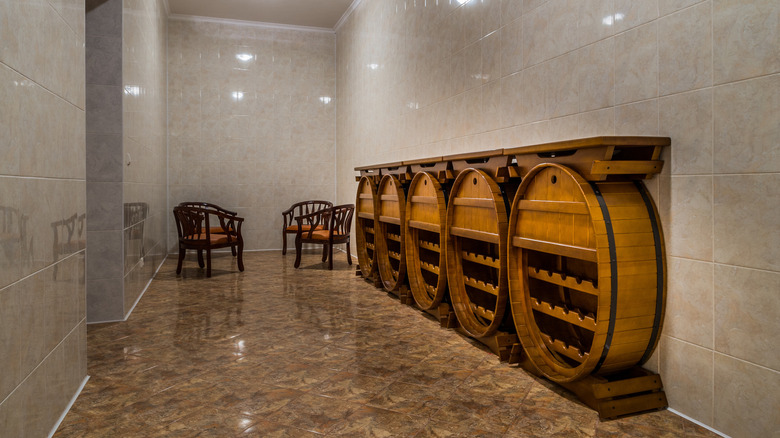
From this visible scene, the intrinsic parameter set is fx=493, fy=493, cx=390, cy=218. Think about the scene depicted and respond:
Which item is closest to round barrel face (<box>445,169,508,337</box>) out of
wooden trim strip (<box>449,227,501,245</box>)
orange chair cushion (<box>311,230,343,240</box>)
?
wooden trim strip (<box>449,227,501,245</box>)

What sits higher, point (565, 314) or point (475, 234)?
point (475, 234)

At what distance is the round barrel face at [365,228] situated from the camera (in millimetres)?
5254

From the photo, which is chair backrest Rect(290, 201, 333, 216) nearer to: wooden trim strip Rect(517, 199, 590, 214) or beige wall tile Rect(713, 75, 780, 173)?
wooden trim strip Rect(517, 199, 590, 214)

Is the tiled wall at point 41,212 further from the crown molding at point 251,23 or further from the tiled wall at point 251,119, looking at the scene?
the crown molding at point 251,23

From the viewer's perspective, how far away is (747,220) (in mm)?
1937

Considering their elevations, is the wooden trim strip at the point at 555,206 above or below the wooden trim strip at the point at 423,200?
below

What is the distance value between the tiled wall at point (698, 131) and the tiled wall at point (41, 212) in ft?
8.64

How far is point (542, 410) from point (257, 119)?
7.21 meters

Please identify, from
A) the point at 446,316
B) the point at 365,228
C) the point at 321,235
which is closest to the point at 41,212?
the point at 446,316

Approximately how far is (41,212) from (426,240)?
2751 mm

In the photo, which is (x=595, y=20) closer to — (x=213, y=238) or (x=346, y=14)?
(x=213, y=238)

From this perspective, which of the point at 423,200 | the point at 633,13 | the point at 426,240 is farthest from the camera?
the point at 426,240

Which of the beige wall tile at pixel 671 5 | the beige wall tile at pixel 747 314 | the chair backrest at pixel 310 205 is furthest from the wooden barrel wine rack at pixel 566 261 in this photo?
the chair backrest at pixel 310 205

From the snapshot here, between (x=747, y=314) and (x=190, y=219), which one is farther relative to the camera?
(x=190, y=219)
